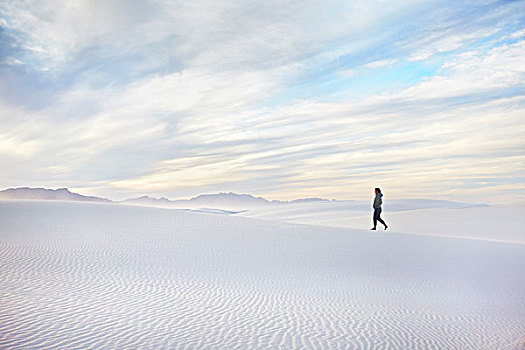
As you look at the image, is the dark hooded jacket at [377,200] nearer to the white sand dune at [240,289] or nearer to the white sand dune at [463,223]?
the white sand dune at [240,289]

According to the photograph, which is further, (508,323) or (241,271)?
(241,271)

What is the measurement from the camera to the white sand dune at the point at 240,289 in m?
4.43

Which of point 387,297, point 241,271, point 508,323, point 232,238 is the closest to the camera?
point 508,323

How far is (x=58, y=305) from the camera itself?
4.95 metres

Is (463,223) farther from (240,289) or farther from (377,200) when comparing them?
(240,289)

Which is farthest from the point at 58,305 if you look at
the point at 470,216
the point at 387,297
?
the point at 470,216

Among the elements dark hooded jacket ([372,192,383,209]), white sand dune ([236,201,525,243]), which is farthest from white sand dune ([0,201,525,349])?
white sand dune ([236,201,525,243])

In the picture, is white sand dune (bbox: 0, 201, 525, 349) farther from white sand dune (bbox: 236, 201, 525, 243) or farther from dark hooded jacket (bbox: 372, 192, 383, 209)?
white sand dune (bbox: 236, 201, 525, 243)

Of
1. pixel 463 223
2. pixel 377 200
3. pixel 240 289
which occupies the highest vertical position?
pixel 377 200

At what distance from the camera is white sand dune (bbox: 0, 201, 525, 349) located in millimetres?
4434

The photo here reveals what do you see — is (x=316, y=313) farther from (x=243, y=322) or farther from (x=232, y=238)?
(x=232, y=238)

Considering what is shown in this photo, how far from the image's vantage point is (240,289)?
21.2ft

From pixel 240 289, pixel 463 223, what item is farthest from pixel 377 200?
pixel 240 289

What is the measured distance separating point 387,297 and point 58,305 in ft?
15.5
